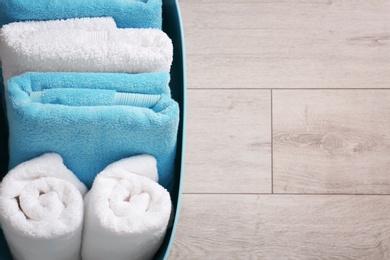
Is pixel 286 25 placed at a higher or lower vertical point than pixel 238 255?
higher

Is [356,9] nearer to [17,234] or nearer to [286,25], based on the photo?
[286,25]

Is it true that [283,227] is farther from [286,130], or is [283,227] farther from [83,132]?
[83,132]

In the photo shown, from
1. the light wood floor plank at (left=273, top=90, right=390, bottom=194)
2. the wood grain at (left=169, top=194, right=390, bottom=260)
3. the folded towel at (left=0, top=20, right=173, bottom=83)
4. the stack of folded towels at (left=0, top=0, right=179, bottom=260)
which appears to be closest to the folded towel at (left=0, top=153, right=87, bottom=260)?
the stack of folded towels at (left=0, top=0, right=179, bottom=260)

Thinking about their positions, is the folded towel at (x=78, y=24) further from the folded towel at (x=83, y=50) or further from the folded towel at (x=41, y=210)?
the folded towel at (x=41, y=210)

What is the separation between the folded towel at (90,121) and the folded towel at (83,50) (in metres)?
0.02

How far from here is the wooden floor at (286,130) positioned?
122cm

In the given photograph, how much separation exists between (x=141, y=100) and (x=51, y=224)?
18 centimetres

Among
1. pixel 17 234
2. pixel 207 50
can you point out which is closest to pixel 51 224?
pixel 17 234

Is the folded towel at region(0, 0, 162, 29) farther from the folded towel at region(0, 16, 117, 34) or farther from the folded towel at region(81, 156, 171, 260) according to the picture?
the folded towel at region(81, 156, 171, 260)

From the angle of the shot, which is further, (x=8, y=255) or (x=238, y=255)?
(x=238, y=255)

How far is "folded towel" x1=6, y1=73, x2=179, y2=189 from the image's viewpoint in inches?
32.7

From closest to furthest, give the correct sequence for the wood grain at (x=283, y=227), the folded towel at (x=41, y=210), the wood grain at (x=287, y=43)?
the folded towel at (x=41, y=210), the wood grain at (x=283, y=227), the wood grain at (x=287, y=43)

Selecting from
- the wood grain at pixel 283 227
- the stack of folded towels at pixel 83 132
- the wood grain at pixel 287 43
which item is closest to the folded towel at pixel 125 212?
the stack of folded towels at pixel 83 132

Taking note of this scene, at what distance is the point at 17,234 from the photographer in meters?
0.81
